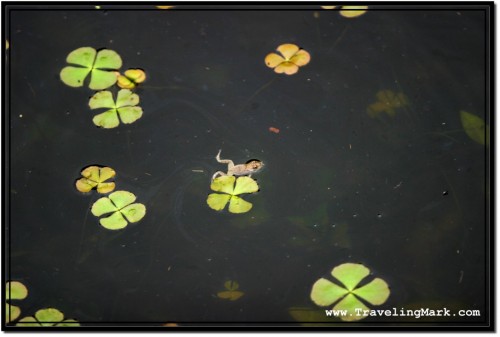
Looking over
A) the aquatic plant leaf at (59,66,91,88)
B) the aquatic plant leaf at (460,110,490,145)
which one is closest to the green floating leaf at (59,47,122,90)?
the aquatic plant leaf at (59,66,91,88)

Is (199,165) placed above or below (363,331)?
above

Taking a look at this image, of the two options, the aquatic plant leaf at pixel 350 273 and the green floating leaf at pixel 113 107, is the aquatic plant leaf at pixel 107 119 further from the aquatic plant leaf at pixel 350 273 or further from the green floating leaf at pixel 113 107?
the aquatic plant leaf at pixel 350 273

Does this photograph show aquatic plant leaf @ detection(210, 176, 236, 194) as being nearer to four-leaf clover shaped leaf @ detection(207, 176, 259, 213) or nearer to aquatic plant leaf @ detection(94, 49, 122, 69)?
four-leaf clover shaped leaf @ detection(207, 176, 259, 213)

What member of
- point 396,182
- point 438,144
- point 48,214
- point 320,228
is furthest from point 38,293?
point 438,144

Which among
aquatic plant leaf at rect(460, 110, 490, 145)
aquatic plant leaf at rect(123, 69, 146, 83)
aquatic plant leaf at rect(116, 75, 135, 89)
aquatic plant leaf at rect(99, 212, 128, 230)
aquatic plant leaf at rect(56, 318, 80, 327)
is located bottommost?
aquatic plant leaf at rect(56, 318, 80, 327)

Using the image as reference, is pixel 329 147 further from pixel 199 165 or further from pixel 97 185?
pixel 97 185

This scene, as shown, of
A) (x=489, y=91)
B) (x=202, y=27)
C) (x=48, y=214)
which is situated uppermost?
(x=202, y=27)
